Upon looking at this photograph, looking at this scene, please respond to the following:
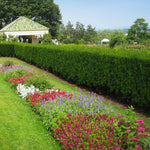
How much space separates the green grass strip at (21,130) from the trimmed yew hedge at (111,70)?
317 centimetres

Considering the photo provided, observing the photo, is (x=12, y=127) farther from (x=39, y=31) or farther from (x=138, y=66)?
(x=39, y=31)

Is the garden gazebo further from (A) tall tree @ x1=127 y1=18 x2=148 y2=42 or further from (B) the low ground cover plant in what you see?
(A) tall tree @ x1=127 y1=18 x2=148 y2=42

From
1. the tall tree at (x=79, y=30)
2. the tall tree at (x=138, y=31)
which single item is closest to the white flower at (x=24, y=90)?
the tall tree at (x=138, y=31)

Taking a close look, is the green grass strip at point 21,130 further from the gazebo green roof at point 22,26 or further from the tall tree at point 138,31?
the tall tree at point 138,31

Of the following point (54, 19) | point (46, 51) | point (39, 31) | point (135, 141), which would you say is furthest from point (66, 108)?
point (54, 19)

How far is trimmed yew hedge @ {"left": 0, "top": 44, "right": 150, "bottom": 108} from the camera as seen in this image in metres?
6.23

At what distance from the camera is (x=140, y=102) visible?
20.7 feet

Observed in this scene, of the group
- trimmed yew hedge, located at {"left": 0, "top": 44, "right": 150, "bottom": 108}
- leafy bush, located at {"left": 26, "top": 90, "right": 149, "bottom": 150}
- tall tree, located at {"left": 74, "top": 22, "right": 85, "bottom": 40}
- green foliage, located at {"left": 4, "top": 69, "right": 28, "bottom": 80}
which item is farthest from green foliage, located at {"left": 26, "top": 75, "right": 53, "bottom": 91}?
tall tree, located at {"left": 74, "top": 22, "right": 85, "bottom": 40}

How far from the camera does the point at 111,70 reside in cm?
732

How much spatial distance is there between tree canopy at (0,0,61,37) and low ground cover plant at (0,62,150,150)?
39187 mm

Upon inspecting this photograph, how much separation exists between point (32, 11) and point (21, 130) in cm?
4115

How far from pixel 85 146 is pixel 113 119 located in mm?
1092

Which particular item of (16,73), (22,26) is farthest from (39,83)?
(22,26)

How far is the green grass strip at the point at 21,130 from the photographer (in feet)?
13.8
